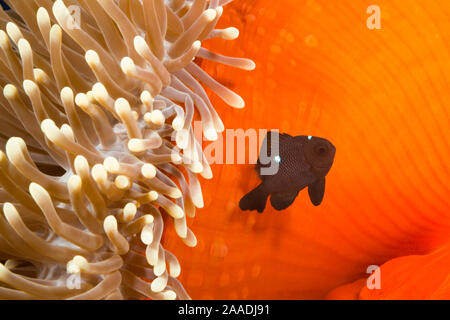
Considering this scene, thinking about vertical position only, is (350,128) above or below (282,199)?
above

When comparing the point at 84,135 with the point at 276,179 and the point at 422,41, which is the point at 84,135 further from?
the point at 422,41

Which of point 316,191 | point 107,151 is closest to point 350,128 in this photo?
point 316,191

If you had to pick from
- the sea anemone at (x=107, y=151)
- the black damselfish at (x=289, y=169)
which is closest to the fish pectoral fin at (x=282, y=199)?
the black damselfish at (x=289, y=169)

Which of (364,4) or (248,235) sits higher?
(364,4)

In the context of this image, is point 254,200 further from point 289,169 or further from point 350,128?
point 350,128

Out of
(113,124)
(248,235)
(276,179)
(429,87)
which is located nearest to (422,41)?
(429,87)
